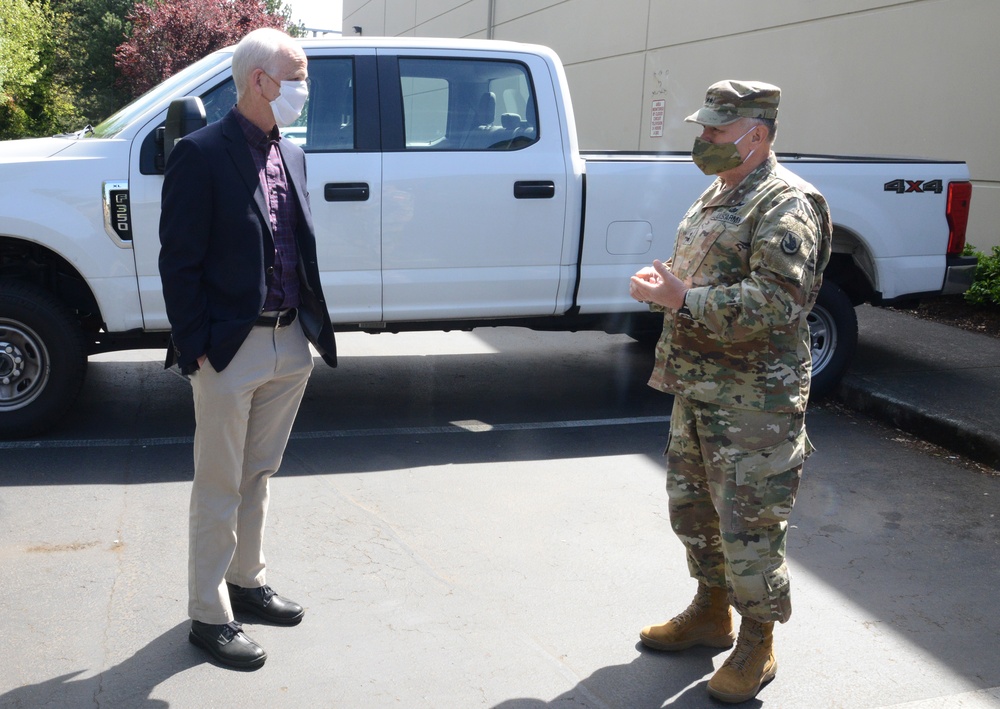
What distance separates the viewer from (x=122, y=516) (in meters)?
4.56

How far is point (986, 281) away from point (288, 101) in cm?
760

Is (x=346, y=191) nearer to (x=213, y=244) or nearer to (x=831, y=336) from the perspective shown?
(x=213, y=244)

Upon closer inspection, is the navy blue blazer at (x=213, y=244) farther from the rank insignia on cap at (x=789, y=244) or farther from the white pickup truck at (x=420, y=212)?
the white pickup truck at (x=420, y=212)

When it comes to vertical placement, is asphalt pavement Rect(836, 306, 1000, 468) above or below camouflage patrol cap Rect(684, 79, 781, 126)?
below

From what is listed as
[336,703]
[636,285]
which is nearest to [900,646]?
[636,285]

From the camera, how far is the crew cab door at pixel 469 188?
579cm

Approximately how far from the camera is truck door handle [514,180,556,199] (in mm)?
5926

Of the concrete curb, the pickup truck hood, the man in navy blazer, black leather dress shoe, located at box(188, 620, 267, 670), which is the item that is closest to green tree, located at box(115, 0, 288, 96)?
the pickup truck hood

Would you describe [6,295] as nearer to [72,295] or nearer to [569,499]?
[72,295]

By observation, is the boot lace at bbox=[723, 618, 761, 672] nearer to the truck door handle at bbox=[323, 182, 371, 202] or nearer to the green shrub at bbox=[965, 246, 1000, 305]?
the truck door handle at bbox=[323, 182, 371, 202]

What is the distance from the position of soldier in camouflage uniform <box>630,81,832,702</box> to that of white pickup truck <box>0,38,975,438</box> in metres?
2.71

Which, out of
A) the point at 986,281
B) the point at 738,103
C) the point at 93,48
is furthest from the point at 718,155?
the point at 93,48

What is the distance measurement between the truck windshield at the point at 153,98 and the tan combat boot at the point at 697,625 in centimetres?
392

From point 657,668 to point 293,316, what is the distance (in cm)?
173
